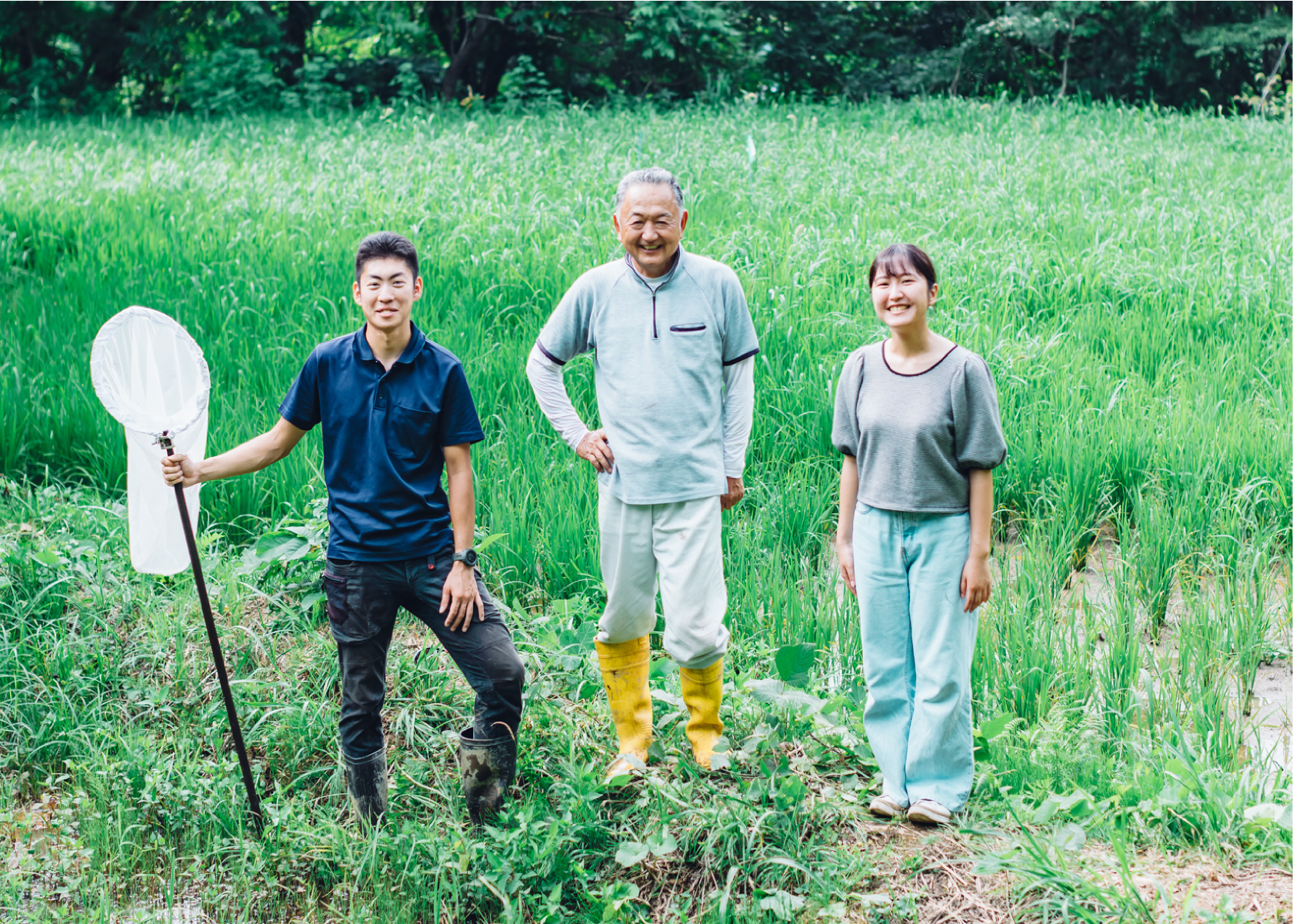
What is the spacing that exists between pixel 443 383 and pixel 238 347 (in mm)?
3633

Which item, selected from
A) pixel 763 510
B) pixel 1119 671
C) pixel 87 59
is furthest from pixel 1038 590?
pixel 87 59

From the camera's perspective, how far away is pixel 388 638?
2.89 meters

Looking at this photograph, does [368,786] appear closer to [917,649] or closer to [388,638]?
[388,638]

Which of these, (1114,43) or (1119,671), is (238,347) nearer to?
(1119,671)

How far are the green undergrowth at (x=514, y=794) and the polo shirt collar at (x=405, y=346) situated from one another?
1.26 meters

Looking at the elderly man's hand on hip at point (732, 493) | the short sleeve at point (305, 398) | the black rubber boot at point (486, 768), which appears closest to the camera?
the short sleeve at point (305, 398)

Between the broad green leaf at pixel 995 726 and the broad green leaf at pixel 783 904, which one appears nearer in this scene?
the broad green leaf at pixel 783 904

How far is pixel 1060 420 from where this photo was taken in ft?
16.2

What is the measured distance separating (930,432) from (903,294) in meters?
0.37

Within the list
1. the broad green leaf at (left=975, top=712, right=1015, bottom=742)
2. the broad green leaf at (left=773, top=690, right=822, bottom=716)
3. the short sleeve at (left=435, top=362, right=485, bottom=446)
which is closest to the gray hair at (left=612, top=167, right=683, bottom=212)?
the short sleeve at (left=435, top=362, right=485, bottom=446)

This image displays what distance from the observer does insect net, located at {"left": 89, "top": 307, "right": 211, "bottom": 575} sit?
2.71 metres

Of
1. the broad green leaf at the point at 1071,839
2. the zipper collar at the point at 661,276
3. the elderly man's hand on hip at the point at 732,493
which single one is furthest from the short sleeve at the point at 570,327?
the broad green leaf at the point at 1071,839

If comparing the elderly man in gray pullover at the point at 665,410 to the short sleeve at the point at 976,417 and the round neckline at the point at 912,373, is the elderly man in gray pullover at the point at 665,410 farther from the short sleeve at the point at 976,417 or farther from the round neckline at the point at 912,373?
the short sleeve at the point at 976,417

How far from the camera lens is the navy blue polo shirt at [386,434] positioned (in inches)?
109
